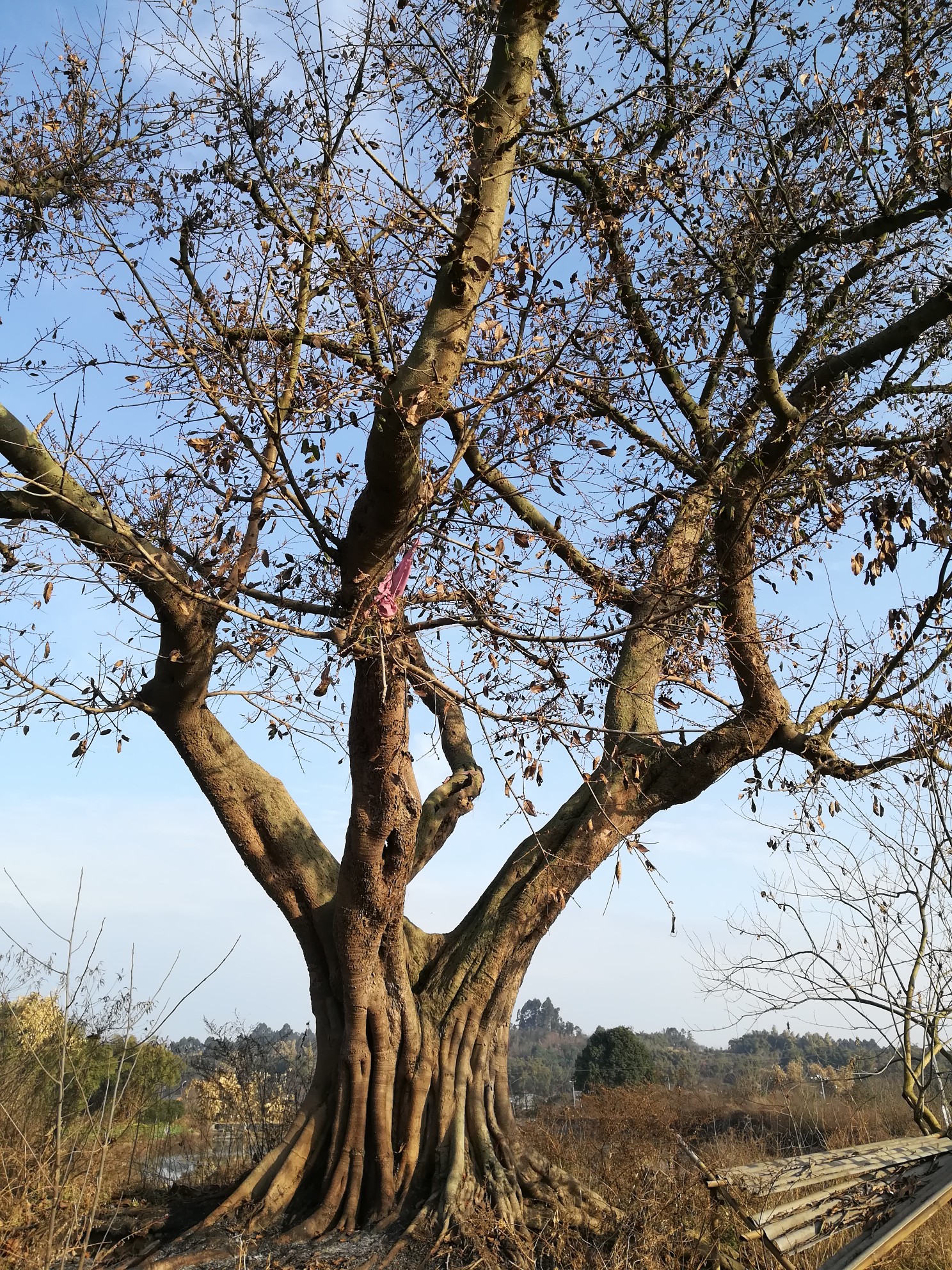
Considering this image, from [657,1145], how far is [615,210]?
955 cm

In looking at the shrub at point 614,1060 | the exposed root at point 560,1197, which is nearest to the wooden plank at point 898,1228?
the exposed root at point 560,1197

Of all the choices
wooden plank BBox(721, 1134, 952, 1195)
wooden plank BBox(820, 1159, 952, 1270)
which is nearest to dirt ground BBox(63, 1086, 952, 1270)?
wooden plank BBox(721, 1134, 952, 1195)

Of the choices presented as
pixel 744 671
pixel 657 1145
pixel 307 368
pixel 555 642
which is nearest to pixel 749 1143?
pixel 657 1145

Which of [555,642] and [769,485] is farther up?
[769,485]

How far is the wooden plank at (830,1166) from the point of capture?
527cm

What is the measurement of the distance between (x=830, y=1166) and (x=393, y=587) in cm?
407

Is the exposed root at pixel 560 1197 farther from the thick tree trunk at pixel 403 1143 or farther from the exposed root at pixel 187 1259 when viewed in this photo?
the exposed root at pixel 187 1259

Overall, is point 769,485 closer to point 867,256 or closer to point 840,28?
point 867,256

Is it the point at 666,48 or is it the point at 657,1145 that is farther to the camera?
the point at 657,1145

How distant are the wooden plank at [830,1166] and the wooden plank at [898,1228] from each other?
0.24 meters

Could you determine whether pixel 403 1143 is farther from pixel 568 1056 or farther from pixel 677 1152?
pixel 568 1056

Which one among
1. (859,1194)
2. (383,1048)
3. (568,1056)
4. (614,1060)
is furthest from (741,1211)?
(568,1056)

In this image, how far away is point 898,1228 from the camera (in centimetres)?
473

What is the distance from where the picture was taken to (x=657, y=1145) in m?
10.6
